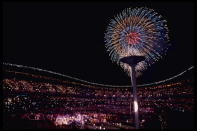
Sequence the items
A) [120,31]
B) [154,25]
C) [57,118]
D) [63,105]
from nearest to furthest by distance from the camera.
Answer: [154,25]
[120,31]
[57,118]
[63,105]

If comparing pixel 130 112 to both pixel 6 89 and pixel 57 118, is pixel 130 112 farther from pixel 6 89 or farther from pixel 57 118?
pixel 6 89

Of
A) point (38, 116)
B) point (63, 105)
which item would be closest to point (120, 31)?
point (38, 116)

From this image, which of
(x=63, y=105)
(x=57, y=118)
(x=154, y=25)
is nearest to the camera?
(x=154, y=25)

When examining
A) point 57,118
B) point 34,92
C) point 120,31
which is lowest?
point 57,118

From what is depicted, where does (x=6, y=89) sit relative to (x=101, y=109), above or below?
above

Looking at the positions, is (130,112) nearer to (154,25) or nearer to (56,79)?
(56,79)

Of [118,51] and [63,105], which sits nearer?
[118,51]
